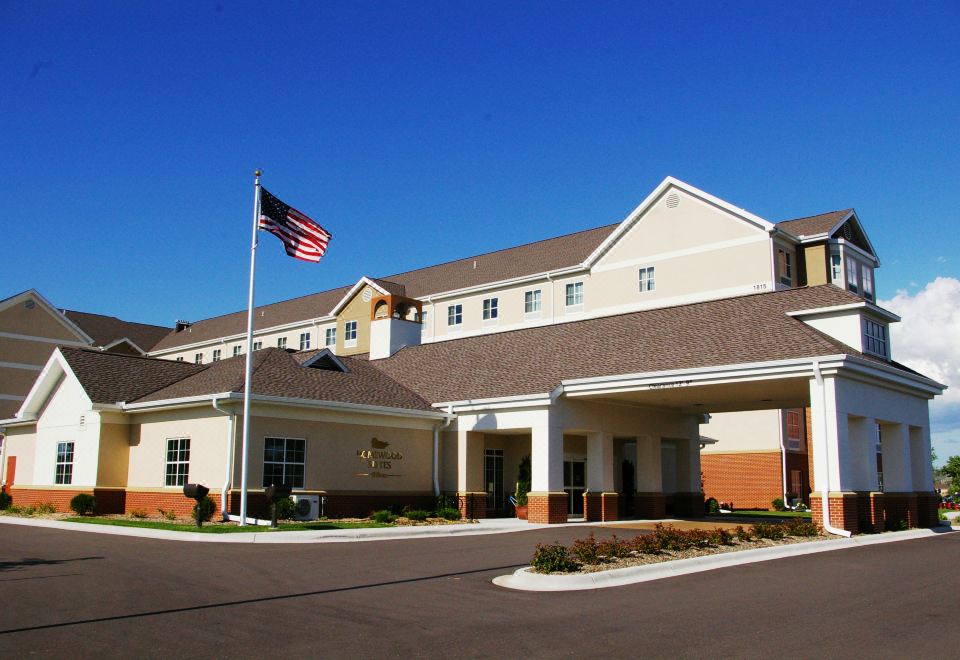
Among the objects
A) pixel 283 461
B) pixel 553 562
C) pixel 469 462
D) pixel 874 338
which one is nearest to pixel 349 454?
pixel 283 461

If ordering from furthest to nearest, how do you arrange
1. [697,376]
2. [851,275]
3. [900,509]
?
[851,275], [900,509], [697,376]

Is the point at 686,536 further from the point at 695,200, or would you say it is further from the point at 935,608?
the point at 695,200

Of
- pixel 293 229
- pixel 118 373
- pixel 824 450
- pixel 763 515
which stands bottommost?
pixel 763 515

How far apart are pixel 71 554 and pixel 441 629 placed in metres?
9.46

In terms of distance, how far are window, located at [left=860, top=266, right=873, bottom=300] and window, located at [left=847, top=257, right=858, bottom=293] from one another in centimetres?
128

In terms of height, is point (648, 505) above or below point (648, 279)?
below

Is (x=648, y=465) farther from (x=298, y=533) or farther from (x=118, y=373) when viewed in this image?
(x=118, y=373)

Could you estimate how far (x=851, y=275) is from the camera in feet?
140

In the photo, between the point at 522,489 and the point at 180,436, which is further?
the point at 522,489

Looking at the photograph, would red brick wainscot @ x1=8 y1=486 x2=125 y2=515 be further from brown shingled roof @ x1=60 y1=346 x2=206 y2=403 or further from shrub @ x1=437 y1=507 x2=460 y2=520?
shrub @ x1=437 y1=507 x2=460 y2=520

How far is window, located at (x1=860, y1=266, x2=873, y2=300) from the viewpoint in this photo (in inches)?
1757

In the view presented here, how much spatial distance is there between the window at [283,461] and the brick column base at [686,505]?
48.2 feet

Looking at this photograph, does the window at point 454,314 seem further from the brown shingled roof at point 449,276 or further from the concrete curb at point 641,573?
the concrete curb at point 641,573

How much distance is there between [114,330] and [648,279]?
4496cm
